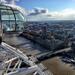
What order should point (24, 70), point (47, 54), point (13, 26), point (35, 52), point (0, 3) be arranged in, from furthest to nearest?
point (47, 54)
point (35, 52)
point (13, 26)
point (0, 3)
point (24, 70)

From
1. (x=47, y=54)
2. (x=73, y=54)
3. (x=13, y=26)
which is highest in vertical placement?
(x=13, y=26)

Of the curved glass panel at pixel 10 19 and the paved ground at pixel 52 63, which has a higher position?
the curved glass panel at pixel 10 19

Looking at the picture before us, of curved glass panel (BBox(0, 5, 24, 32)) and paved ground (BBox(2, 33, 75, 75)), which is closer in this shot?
curved glass panel (BBox(0, 5, 24, 32))

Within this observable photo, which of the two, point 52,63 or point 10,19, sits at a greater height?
point 10,19

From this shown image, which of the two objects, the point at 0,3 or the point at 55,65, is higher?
the point at 0,3

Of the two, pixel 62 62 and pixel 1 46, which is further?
pixel 62 62

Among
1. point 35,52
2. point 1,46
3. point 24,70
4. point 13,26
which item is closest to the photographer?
point 24,70

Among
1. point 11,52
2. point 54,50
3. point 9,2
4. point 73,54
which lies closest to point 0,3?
point 9,2

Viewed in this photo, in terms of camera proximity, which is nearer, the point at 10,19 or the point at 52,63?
the point at 10,19

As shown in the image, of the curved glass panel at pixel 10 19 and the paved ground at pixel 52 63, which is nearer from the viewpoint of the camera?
the curved glass panel at pixel 10 19

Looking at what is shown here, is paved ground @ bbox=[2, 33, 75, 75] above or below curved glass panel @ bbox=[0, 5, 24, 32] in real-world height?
below

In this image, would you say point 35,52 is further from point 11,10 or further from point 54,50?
point 11,10
